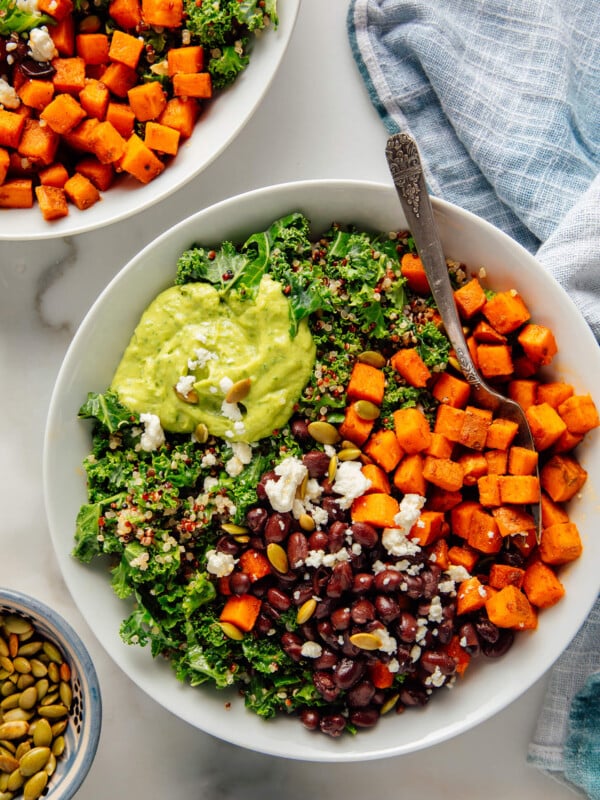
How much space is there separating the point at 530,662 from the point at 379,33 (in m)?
2.37

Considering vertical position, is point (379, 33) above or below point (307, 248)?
above

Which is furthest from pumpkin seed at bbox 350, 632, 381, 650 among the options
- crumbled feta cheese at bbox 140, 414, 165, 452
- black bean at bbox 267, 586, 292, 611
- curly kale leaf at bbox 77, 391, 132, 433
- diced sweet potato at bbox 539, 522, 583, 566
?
curly kale leaf at bbox 77, 391, 132, 433

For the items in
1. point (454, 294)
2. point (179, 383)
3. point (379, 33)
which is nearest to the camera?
point (179, 383)

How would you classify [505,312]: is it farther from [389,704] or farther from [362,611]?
[389,704]

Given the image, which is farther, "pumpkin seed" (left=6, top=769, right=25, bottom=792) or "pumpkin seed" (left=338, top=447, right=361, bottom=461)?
"pumpkin seed" (left=6, top=769, right=25, bottom=792)

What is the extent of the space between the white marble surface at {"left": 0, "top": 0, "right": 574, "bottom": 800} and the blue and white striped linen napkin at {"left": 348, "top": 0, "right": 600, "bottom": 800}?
0.39 ft

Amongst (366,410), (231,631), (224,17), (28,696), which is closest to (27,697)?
(28,696)

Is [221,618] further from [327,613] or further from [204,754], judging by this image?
[204,754]

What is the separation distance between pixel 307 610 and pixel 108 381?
103cm

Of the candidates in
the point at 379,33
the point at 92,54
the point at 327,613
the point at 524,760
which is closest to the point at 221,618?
the point at 327,613

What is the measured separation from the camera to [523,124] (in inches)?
115

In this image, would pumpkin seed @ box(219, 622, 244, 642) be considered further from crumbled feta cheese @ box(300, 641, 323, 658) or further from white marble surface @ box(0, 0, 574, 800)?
white marble surface @ box(0, 0, 574, 800)

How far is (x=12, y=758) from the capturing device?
2756mm

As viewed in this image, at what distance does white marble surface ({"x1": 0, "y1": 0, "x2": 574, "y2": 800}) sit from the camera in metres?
3.04
